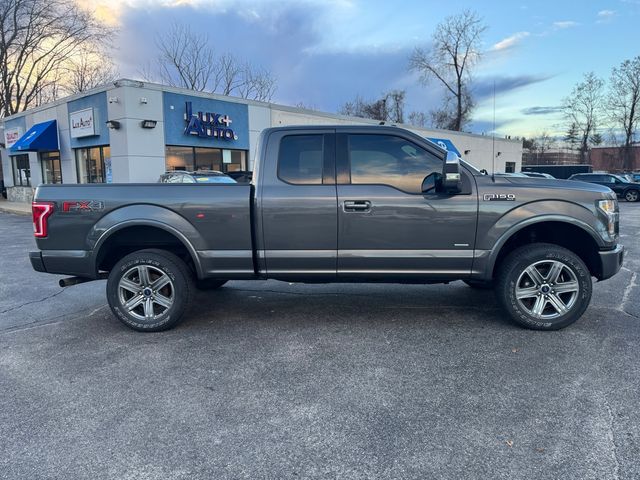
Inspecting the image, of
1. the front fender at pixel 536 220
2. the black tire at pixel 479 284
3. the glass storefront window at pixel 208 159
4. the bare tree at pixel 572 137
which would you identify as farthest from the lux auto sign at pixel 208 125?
the bare tree at pixel 572 137

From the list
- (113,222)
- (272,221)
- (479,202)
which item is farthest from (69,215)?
(479,202)

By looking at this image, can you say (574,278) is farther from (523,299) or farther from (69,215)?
(69,215)

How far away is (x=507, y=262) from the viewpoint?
14.9 ft

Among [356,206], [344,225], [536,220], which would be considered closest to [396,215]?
[356,206]

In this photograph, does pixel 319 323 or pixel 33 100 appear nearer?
pixel 319 323

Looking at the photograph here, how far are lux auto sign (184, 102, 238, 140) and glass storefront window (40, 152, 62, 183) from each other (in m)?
8.02

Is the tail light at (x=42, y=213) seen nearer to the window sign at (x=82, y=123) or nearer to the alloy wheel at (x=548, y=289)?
the alloy wheel at (x=548, y=289)

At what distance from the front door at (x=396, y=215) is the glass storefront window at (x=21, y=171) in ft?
87.9

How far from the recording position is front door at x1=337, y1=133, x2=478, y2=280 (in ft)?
14.4

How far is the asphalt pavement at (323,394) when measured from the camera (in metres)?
2.53

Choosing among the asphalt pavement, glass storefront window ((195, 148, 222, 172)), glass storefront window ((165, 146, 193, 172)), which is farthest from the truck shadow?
glass storefront window ((195, 148, 222, 172))

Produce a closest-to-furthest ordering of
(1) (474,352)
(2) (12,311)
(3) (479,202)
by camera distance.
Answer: (1) (474,352) < (3) (479,202) < (2) (12,311)

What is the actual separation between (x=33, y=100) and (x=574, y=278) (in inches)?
1761

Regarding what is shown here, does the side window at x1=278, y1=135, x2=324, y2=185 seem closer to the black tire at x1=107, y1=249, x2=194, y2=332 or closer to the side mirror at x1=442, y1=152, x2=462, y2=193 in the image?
the side mirror at x1=442, y1=152, x2=462, y2=193
